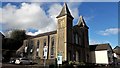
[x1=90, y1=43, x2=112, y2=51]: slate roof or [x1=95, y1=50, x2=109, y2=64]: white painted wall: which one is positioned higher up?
[x1=90, y1=43, x2=112, y2=51]: slate roof

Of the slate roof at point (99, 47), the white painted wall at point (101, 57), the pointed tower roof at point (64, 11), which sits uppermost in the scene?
the pointed tower roof at point (64, 11)

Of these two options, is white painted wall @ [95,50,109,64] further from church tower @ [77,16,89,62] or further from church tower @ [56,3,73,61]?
church tower @ [56,3,73,61]

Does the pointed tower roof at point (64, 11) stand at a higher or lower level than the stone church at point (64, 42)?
higher

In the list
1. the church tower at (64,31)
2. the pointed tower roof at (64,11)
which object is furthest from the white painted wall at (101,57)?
the pointed tower roof at (64,11)

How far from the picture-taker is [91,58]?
65250mm

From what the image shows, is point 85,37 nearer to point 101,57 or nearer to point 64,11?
point 101,57

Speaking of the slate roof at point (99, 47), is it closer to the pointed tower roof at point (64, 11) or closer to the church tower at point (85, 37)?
the church tower at point (85, 37)

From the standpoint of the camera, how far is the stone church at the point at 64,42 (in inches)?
2002

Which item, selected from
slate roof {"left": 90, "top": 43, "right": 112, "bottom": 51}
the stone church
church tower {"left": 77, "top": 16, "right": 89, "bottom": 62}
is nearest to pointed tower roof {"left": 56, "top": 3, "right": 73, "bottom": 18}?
the stone church

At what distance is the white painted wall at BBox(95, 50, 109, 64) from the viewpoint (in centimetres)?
6234

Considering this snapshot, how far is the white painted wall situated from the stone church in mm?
3586

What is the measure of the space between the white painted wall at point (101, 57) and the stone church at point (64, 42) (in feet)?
11.8

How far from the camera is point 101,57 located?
63.8 metres

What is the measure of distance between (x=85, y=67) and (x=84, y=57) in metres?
24.0
